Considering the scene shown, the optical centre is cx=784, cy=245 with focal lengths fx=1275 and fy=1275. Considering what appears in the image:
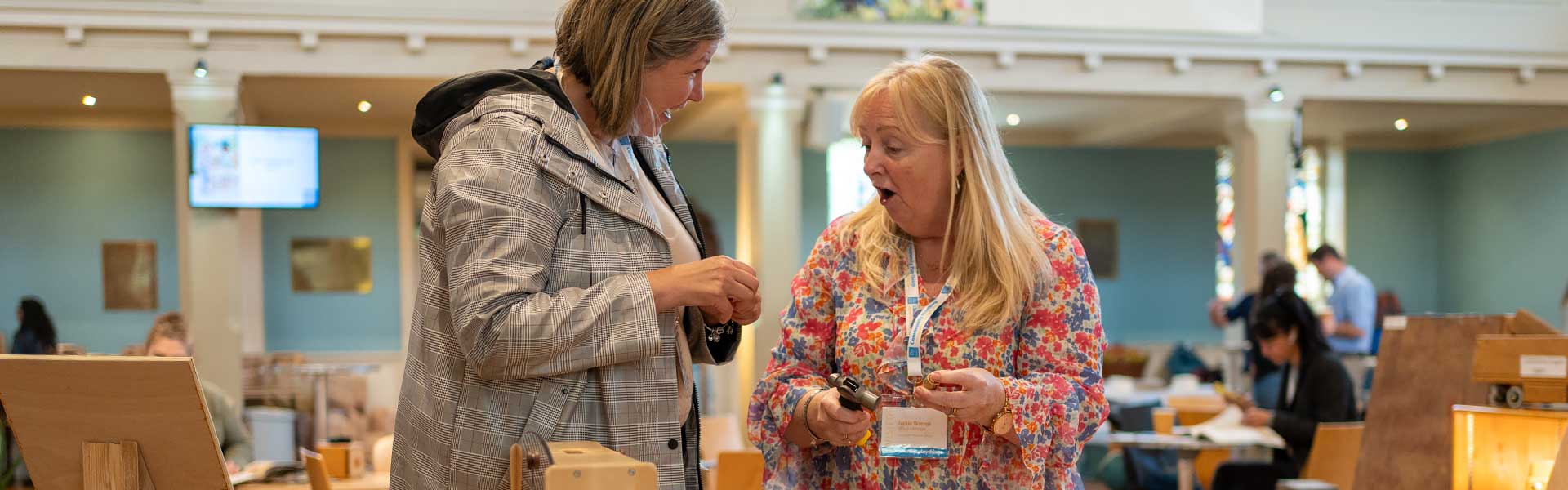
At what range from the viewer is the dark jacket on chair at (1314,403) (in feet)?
17.6

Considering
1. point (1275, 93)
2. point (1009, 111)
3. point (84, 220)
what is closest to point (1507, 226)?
point (1275, 93)

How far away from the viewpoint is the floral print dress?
73.3 inches

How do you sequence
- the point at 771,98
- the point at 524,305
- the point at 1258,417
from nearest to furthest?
the point at 524,305, the point at 1258,417, the point at 771,98

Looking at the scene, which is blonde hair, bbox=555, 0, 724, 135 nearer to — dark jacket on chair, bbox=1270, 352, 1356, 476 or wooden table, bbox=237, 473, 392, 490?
wooden table, bbox=237, 473, 392, 490

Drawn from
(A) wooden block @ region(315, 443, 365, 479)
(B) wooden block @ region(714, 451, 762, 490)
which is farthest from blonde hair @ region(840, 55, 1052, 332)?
(A) wooden block @ region(315, 443, 365, 479)

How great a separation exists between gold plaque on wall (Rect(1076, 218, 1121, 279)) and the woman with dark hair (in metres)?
10.4

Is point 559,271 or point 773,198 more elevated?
point 773,198

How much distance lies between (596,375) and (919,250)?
606 mm

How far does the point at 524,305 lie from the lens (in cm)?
155

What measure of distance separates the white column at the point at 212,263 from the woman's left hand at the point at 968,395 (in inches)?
321

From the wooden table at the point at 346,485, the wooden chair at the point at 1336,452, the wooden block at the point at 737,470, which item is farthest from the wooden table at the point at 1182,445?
the wooden table at the point at 346,485

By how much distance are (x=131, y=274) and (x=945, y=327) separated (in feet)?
39.3

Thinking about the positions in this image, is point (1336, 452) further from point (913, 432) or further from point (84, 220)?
point (84, 220)

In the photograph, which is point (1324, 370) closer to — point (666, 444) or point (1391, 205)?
point (666, 444)
